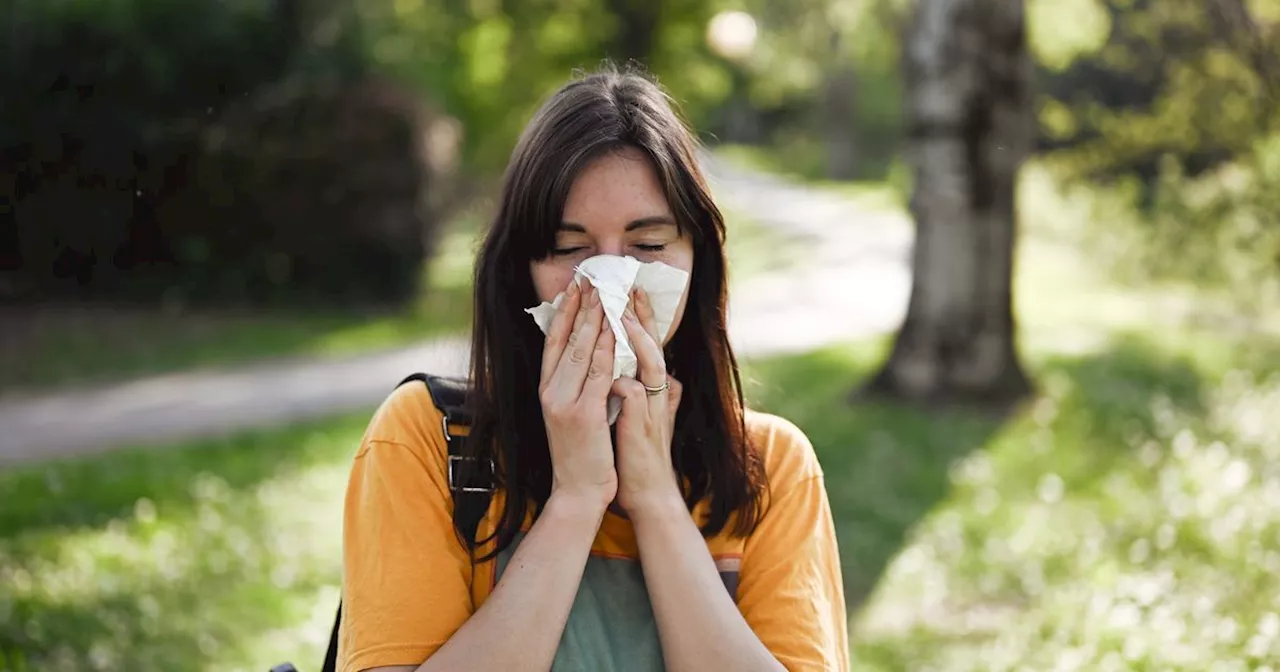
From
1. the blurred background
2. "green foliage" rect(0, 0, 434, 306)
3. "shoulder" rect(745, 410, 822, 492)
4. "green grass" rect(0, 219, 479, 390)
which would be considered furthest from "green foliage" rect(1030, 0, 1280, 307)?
"shoulder" rect(745, 410, 822, 492)

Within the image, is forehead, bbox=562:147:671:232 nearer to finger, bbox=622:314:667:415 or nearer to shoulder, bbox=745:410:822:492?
finger, bbox=622:314:667:415

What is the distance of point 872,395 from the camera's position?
9.20 m

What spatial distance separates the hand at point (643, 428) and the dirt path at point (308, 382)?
2.24 ft

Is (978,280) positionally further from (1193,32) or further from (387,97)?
(387,97)

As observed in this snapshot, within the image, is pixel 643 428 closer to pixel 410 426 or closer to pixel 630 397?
pixel 630 397

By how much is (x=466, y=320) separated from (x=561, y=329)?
0.65 meters

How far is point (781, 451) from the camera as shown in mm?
2469

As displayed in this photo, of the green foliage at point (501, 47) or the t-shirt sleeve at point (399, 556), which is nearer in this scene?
the t-shirt sleeve at point (399, 556)

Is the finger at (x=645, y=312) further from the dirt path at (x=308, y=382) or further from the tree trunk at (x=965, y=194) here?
the tree trunk at (x=965, y=194)

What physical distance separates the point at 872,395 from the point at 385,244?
21.9 feet

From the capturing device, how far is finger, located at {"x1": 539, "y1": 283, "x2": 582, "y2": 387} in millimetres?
2221

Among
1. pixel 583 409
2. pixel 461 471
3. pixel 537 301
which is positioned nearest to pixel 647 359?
pixel 583 409

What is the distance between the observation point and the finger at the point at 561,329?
2.22 metres

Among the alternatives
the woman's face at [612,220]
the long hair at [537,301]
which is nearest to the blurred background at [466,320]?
the long hair at [537,301]
